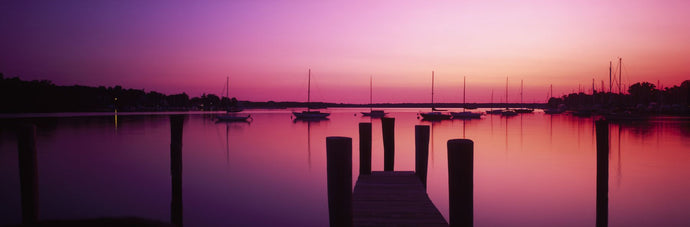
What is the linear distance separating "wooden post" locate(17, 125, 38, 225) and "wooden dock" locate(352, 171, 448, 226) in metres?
6.14

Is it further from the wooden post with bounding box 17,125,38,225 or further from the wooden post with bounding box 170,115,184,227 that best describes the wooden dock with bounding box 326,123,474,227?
the wooden post with bounding box 17,125,38,225

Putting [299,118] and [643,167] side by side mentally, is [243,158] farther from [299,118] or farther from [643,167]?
[299,118]

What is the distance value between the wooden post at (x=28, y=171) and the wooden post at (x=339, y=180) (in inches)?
248

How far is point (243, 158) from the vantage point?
2770cm

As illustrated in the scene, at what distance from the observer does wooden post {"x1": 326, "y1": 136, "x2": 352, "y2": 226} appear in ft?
18.5

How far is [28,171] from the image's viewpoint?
874 centimetres

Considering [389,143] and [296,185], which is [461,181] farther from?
[296,185]

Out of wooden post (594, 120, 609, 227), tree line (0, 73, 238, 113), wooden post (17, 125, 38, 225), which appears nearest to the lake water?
wooden post (594, 120, 609, 227)

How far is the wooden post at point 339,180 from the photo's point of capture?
5.65 m

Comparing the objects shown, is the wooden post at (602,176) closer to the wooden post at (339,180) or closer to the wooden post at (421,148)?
the wooden post at (421,148)

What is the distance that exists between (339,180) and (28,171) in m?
6.68

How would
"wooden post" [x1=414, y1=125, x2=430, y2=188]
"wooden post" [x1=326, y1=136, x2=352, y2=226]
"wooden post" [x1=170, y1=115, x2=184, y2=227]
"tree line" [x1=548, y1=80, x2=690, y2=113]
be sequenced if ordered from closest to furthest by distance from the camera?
"wooden post" [x1=326, y1=136, x2=352, y2=226]
"wooden post" [x1=170, y1=115, x2=184, y2=227]
"wooden post" [x1=414, y1=125, x2=430, y2=188]
"tree line" [x1=548, y1=80, x2=690, y2=113]

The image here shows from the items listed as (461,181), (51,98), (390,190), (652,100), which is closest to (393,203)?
(390,190)

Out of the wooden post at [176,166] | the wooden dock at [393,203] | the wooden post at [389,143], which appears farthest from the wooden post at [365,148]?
the wooden post at [176,166]
